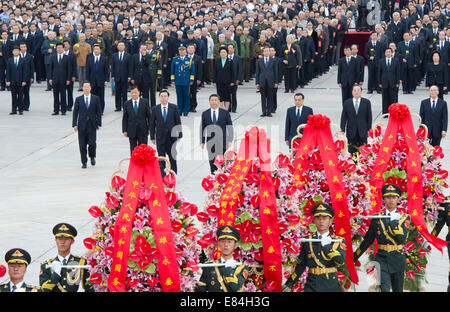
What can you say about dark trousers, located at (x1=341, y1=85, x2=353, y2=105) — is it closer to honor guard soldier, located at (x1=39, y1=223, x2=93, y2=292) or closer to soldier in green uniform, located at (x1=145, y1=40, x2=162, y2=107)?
soldier in green uniform, located at (x1=145, y1=40, x2=162, y2=107)

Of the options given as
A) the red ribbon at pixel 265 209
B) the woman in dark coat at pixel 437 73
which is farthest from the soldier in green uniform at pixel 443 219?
the woman in dark coat at pixel 437 73

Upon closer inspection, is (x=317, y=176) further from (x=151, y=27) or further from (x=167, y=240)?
(x=151, y=27)

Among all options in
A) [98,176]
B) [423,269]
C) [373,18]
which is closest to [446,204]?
[423,269]

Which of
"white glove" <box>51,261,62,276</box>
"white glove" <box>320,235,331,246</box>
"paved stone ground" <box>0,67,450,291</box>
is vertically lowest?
"paved stone ground" <box>0,67,450,291</box>

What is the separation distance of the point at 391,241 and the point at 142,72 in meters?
15.6

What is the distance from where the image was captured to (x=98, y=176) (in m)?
17.9

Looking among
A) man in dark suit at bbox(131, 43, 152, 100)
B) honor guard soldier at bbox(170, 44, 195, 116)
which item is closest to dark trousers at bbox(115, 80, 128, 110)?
man in dark suit at bbox(131, 43, 152, 100)

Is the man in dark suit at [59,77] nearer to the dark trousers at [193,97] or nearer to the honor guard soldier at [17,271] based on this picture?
the dark trousers at [193,97]

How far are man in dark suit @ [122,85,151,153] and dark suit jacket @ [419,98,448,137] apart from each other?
541cm

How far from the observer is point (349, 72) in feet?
80.9

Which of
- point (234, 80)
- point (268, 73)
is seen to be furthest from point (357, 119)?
point (234, 80)

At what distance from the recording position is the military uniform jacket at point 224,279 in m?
8.66

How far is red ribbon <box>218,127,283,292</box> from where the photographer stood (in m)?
9.27

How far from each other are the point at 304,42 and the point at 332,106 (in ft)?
12.3
